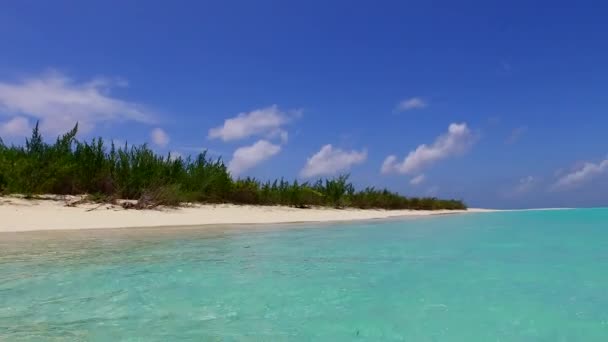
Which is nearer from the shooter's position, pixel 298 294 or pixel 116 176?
pixel 298 294

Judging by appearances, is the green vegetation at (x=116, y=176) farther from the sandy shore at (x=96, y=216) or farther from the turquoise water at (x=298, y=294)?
the turquoise water at (x=298, y=294)

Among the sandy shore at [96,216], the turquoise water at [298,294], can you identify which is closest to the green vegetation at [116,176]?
the sandy shore at [96,216]

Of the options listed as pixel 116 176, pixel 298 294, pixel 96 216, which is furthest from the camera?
pixel 116 176

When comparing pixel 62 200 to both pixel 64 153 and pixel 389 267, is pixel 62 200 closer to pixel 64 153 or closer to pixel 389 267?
pixel 64 153

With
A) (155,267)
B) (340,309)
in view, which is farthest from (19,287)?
(340,309)

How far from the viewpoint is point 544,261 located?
15.2 feet

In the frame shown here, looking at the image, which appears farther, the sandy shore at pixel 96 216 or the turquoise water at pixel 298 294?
the sandy shore at pixel 96 216

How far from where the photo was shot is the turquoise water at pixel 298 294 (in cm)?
222

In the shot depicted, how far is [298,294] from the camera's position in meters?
3.06

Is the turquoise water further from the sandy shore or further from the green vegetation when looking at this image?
the green vegetation

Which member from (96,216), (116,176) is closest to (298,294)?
(96,216)

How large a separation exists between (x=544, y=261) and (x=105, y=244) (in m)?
4.99

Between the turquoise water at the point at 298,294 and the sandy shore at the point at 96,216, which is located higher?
the sandy shore at the point at 96,216

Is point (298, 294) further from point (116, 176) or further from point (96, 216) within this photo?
point (116, 176)
